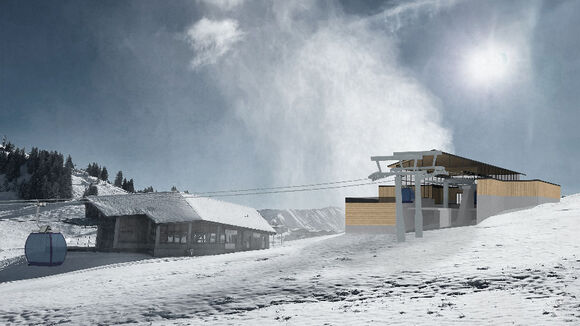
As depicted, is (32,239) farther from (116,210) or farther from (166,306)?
(166,306)

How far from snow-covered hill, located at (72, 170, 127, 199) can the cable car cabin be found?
123 metres

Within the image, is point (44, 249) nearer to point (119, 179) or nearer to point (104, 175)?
point (104, 175)

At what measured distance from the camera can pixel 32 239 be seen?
3541cm

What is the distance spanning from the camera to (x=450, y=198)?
40750 millimetres

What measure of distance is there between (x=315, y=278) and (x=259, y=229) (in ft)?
131

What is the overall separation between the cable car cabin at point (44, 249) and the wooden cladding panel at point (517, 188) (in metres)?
31.8

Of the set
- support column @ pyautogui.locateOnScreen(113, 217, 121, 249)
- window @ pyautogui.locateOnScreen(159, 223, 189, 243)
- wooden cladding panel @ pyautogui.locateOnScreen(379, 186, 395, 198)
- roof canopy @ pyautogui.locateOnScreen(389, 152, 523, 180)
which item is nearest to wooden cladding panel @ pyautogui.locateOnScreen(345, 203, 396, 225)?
wooden cladding panel @ pyautogui.locateOnScreen(379, 186, 395, 198)

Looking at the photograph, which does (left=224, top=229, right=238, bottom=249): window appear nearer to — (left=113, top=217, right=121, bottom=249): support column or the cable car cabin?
(left=113, top=217, right=121, bottom=249): support column

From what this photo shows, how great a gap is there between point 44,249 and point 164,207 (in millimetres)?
13407

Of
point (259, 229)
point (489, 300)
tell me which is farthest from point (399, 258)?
point (259, 229)

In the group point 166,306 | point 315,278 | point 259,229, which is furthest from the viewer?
point 259,229

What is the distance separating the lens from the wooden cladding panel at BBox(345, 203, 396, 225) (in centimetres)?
3222

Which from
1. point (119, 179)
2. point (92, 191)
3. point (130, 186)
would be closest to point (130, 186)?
point (130, 186)

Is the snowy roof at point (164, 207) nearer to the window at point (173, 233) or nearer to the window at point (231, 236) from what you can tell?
the window at point (173, 233)
